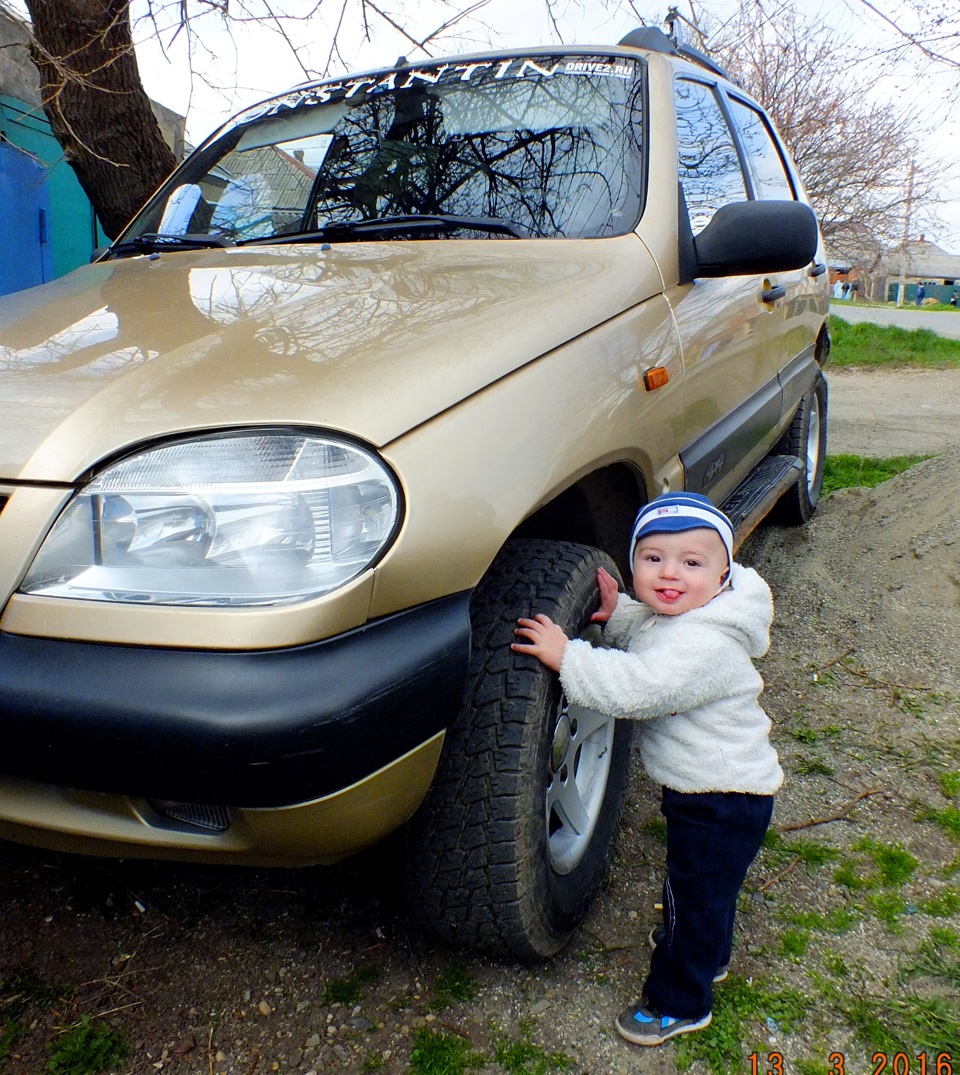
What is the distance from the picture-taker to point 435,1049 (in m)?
1.63

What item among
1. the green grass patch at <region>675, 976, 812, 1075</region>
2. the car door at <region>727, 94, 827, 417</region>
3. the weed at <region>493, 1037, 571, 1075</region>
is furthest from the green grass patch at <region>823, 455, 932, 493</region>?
the weed at <region>493, 1037, 571, 1075</region>

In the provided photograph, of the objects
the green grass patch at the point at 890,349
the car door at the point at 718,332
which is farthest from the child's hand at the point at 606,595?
the green grass patch at the point at 890,349

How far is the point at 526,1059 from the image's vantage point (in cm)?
162

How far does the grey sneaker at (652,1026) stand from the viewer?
1.66 m

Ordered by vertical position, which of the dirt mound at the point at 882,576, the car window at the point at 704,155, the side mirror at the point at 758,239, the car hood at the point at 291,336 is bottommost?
the dirt mound at the point at 882,576

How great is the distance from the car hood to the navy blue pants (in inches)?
33.9

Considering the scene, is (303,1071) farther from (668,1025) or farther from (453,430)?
(453,430)

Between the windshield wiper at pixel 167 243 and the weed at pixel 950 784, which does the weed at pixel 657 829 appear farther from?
the windshield wiper at pixel 167 243

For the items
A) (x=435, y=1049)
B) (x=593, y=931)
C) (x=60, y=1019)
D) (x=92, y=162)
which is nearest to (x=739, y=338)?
(x=593, y=931)

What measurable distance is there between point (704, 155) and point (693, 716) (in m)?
1.87

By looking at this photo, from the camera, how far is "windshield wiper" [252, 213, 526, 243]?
2.20 metres

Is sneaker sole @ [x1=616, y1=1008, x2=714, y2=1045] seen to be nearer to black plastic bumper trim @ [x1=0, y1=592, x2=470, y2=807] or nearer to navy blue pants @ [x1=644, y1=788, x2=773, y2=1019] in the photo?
navy blue pants @ [x1=644, y1=788, x2=773, y2=1019]

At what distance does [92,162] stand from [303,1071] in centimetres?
448

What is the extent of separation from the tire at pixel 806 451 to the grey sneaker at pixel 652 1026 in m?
2.68
